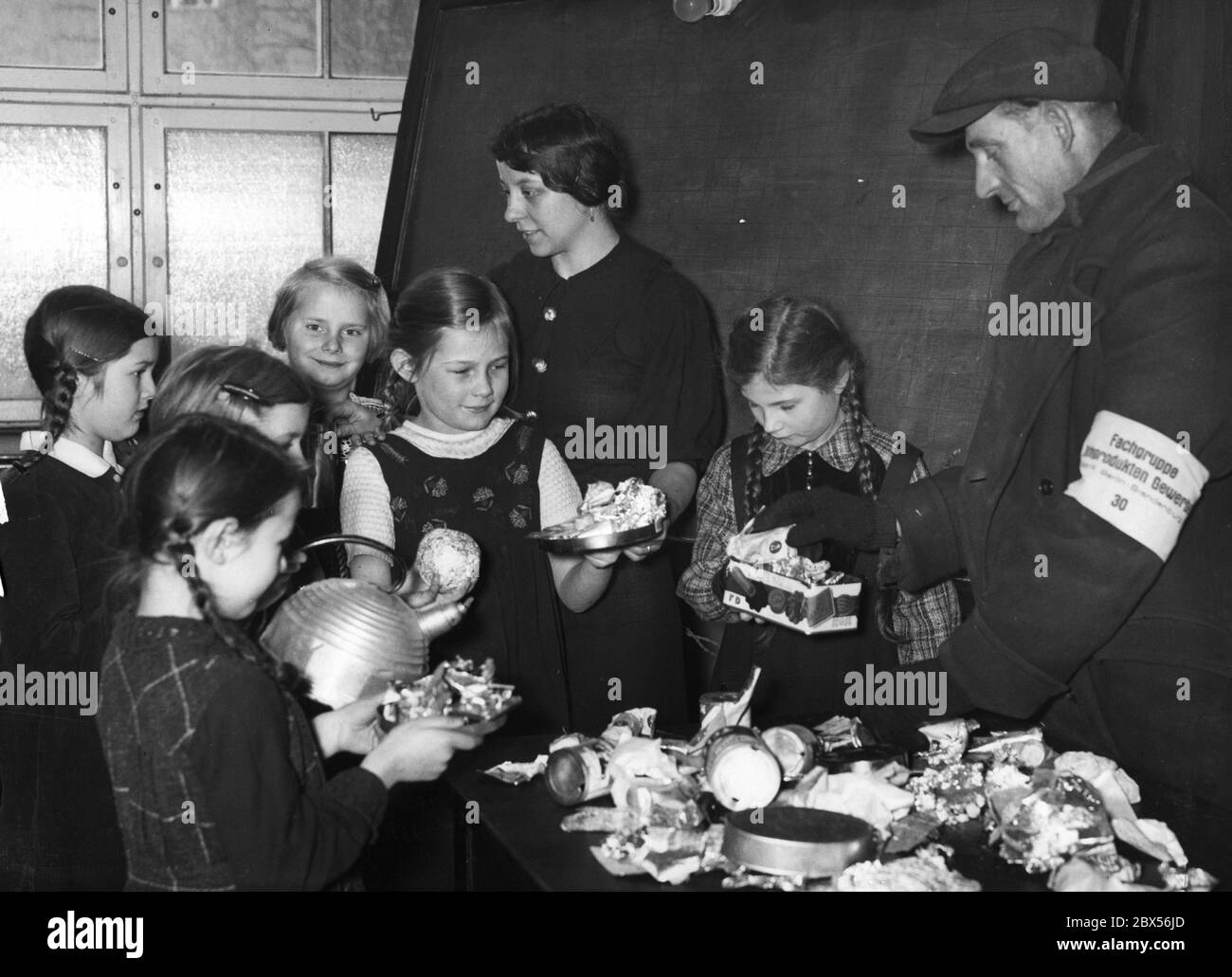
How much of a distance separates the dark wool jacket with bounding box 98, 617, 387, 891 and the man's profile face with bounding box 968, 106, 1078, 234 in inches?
45.8

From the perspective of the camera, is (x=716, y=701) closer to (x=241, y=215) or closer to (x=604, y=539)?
(x=604, y=539)

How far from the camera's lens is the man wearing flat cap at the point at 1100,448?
1.53m

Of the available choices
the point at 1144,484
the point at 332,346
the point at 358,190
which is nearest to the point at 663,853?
the point at 1144,484

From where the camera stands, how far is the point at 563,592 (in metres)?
2.28

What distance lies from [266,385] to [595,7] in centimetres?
133

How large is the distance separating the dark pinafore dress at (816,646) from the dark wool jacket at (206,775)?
1.00m

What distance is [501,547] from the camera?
7.26ft

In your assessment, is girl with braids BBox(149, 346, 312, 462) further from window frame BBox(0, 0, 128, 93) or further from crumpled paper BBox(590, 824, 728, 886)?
window frame BBox(0, 0, 128, 93)

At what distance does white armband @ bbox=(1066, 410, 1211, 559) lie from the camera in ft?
4.95

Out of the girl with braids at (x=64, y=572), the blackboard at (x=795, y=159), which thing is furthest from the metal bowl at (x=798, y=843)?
the girl with braids at (x=64, y=572)

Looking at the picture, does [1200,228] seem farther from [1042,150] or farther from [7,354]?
[7,354]

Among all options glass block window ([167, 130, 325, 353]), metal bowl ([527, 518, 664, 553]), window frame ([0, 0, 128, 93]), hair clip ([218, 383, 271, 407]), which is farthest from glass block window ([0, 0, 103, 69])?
metal bowl ([527, 518, 664, 553])

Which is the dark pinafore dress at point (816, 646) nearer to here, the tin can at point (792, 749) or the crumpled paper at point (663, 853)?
the tin can at point (792, 749)
